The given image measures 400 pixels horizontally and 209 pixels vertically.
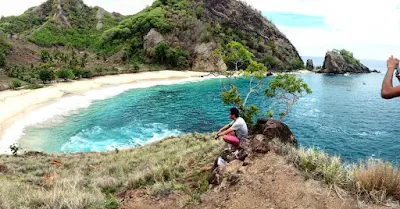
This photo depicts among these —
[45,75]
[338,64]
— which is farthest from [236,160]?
[338,64]

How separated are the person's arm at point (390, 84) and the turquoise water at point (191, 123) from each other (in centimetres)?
2255

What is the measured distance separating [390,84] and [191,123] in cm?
3269

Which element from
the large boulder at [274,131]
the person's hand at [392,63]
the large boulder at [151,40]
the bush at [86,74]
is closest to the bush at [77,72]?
the bush at [86,74]

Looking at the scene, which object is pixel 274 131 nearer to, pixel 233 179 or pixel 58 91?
pixel 233 179

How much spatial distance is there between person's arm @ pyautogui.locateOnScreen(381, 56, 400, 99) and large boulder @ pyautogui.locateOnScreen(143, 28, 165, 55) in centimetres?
9556

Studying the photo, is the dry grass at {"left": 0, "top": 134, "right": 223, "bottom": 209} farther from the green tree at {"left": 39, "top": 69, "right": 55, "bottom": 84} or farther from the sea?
the green tree at {"left": 39, "top": 69, "right": 55, "bottom": 84}

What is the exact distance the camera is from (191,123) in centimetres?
3741

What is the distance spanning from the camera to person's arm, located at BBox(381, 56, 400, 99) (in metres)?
5.09

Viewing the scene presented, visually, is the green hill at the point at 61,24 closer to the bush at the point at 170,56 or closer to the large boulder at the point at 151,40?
the large boulder at the point at 151,40

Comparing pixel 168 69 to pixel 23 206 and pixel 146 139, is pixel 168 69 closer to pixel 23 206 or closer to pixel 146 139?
pixel 146 139

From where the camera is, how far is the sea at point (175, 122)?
93.4ft

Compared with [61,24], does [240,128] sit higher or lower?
lower

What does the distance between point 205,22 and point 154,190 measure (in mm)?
110438

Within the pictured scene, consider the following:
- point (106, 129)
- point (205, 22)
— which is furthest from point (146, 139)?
point (205, 22)
